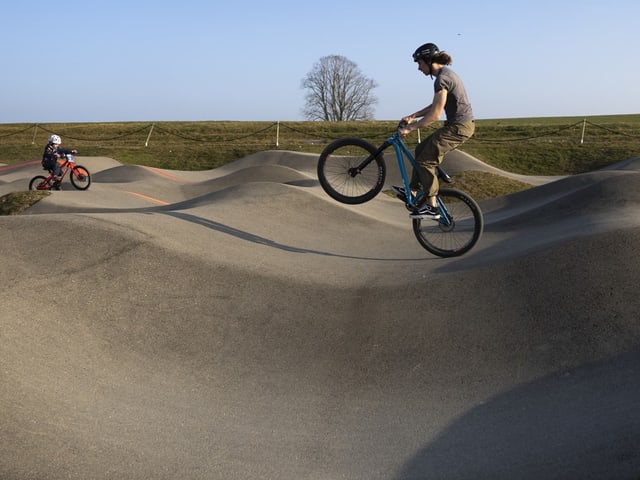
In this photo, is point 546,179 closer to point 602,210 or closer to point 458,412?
point 602,210

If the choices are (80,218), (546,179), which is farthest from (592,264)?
(546,179)

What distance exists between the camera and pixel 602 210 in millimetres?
11469

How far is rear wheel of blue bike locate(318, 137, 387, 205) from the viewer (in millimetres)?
8797

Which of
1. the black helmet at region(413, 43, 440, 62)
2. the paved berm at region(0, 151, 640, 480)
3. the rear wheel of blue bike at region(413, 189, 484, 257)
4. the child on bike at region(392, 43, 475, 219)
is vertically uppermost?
the black helmet at region(413, 43, 440, 62)

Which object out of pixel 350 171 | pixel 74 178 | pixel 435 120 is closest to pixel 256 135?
pixel 74 178

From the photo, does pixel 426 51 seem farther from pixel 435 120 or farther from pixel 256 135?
pixel 256 135

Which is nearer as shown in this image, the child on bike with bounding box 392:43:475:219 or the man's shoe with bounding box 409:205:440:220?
the child on bike with bounding box 392:43:475:219

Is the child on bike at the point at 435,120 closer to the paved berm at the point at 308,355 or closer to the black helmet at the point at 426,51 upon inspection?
the black helmet at the point at 426,51

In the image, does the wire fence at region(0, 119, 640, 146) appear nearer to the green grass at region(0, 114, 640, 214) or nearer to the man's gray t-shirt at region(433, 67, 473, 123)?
the green grass at region(0, 114, 640, 214)

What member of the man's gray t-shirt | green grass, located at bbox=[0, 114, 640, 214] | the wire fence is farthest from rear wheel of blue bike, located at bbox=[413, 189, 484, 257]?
the wire fence

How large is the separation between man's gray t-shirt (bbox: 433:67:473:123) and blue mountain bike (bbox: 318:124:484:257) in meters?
0.70

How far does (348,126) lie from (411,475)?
5118 cm

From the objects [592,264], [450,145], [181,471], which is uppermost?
[450,145]

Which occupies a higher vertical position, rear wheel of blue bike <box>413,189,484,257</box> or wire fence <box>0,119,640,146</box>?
wire fence <box>0,119,640,146</box>
